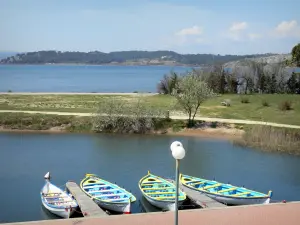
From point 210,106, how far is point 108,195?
35.0 meters

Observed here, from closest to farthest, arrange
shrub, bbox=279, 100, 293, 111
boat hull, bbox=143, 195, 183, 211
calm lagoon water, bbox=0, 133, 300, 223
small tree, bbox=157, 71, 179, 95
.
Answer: boat hull, bbox=143, 195, 183, 211 → calm lagoon water, bbox=0, 133, 300, 223 → shrub, bbox=279, 100, 293, 111 → small tree, bbox=157, 71, 179, 95

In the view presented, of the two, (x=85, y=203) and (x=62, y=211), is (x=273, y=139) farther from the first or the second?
(x=62, y=211)

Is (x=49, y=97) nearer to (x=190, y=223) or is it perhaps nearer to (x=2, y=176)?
(x=2, y=176)

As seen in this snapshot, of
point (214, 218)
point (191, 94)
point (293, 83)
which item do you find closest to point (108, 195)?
point (214, 218)

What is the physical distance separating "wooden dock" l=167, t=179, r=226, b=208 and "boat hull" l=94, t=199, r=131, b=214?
3.64 m

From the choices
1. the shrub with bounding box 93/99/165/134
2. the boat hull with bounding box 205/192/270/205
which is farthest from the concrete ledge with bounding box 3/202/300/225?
the shrub with bounding box 93/99/165/134

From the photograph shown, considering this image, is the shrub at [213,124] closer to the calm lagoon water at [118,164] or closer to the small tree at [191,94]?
the small tree at [191,94]

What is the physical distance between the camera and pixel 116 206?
2169cm

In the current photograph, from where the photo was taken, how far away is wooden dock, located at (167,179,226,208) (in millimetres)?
21930

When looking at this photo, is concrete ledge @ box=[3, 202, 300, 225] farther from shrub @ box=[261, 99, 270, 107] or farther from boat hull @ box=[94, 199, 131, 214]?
shrub @ box=[261, 99, 270, 107]

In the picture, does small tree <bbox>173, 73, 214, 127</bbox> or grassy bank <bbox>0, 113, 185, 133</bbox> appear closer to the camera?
grassy bank <bbox>0, 113, 185, 133</bbox>

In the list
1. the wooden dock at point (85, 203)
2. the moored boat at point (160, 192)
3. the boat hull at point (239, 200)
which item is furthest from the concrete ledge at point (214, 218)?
the moored boat at point (160, 192)

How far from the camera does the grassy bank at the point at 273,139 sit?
37.5 meters

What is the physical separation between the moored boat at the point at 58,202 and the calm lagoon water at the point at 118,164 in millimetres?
640
